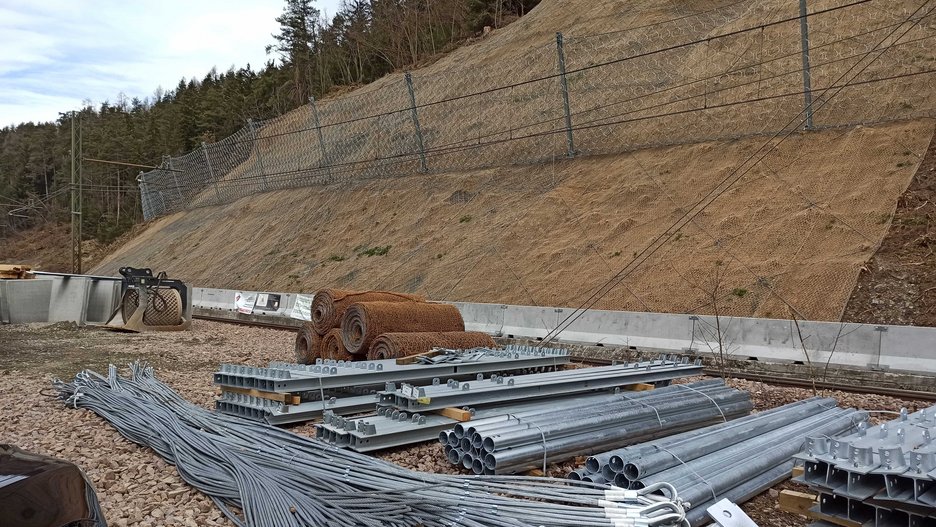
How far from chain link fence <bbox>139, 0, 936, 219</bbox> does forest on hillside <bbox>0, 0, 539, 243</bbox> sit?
1523 centimetres

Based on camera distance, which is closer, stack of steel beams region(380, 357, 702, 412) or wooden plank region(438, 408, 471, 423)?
wooden plank region(438, 408, 471, 423)

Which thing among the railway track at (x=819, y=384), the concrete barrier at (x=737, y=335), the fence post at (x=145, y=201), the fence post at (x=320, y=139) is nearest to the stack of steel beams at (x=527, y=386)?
the railway track at (x=819, y=384)

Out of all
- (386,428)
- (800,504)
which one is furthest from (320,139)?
(800,504)

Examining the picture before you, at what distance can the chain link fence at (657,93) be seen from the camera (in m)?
16.1

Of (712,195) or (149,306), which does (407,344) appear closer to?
(712,195)

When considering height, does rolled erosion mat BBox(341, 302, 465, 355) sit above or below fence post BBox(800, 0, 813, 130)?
below

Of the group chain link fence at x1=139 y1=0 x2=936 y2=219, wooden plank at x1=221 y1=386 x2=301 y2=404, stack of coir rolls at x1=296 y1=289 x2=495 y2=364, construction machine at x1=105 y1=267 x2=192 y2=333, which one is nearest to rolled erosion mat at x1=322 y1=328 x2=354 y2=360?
stack of coir rolls at x1=296 y1=289 x2=495 y2=364

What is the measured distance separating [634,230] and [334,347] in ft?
25.8

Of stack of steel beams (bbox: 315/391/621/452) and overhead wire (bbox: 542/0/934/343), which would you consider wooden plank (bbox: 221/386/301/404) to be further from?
overhead wire (bbox: 542/0/934/343)

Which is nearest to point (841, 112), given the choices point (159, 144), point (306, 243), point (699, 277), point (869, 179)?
point (869, 179)

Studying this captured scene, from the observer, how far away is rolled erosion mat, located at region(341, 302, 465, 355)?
33.0 ft

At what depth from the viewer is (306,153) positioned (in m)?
34.8

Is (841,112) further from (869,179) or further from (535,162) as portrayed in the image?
(535,162)

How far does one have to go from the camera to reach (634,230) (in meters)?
15.7
